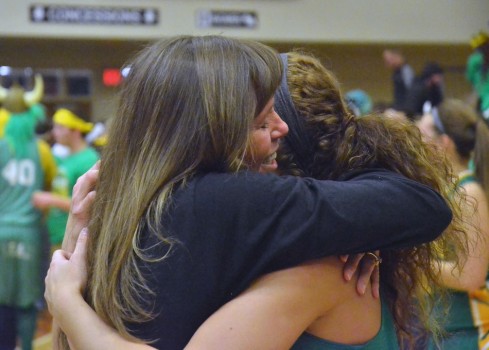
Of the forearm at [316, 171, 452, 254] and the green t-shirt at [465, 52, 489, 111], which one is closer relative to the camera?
the forearm at [316, 171, 452, 254]

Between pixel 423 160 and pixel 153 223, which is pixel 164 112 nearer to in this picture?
pixel 153 223

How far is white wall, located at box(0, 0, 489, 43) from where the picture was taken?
29.5 feet

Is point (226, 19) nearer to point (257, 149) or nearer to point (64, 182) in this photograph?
point (64, 182)

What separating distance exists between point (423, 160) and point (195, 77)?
0.48 metres

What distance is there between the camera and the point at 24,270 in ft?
15.5

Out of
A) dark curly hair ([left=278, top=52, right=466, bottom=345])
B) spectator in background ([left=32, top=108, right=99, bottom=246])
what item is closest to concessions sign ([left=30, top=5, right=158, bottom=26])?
spectator in background ([left=32, top=108, right=99, bottom=246])

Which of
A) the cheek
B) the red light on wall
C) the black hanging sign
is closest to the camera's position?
the cheek

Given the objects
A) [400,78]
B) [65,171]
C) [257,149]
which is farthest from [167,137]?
[400,78]

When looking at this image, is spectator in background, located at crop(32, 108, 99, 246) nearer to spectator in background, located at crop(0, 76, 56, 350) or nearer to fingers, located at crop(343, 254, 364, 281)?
spectator in background, located at crop(0, 76, 56, 350)

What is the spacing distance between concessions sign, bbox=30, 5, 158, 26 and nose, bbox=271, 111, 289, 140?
8065 millimetres

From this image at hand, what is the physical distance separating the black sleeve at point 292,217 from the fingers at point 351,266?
62mm

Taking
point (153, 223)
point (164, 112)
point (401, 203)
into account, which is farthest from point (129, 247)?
point (401, 203)

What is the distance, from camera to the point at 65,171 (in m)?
5.14

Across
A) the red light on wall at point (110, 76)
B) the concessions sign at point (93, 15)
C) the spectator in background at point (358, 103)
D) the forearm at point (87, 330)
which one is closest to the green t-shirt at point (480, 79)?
the spectator in background at point (358, 103)
